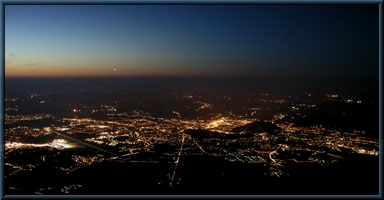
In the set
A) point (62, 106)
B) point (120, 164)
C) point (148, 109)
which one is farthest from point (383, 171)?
point (62, 106)

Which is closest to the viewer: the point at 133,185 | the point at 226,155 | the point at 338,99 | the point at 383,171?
the point at 383,171

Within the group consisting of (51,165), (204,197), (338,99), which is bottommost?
(51,165)

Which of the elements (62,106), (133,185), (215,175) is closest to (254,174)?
(215,175)

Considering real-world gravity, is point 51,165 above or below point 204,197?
below

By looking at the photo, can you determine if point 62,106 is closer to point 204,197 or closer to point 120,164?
point 120,164

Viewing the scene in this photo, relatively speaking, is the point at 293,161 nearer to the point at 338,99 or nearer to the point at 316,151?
the point at 316,151

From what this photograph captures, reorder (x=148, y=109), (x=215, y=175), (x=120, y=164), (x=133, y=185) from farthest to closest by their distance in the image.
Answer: (x=148, y=109) < (x=120, y=164) < (x=215, y=175) < (x=133, y=185)

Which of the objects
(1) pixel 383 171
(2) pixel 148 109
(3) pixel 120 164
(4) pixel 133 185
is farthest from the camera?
(2) pixel 148 109

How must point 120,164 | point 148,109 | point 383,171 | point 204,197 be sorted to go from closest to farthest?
point 204,197
point 383,171
point 120,164
point 148,109

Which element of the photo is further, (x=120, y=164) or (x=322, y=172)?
(x=120, y=164)
